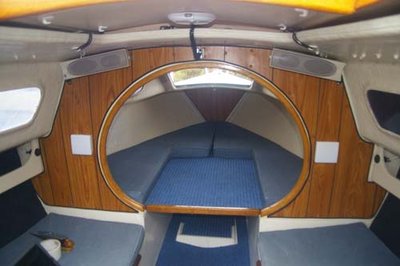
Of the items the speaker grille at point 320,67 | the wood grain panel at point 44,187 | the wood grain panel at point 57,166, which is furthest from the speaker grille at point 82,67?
the speaker grille at point 320,67

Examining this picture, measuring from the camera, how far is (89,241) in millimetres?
1924

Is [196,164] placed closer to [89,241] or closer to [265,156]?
[265,156]

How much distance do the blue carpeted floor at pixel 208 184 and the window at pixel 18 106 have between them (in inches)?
42.1

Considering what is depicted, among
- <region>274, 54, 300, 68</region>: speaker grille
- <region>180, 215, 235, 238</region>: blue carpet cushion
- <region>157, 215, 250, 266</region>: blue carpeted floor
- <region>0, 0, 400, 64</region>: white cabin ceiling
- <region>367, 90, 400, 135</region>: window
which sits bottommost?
<region>180, 215, 235, 238</region>: blue carpet cushion

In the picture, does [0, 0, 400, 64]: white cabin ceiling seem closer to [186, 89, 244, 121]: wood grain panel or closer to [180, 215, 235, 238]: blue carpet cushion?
[180, 215, 235, 238]: blue carpet cushion

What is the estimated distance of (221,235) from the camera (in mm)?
2873

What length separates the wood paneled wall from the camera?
179 cm

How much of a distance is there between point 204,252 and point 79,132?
1610 mm

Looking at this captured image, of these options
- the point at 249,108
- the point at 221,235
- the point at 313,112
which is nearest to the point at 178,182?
the point at 221,235

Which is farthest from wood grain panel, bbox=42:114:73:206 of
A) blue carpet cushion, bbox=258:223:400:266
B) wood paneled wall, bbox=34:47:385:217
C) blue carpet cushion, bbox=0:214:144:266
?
blue carpet cushion, bbox=258:223:400:266

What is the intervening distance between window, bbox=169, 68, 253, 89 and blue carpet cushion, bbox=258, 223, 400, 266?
204 centimetres

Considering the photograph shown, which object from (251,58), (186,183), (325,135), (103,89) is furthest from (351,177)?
(103,89)

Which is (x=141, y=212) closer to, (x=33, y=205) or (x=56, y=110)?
(x=33, y=205)

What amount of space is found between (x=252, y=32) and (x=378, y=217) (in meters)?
1.59
